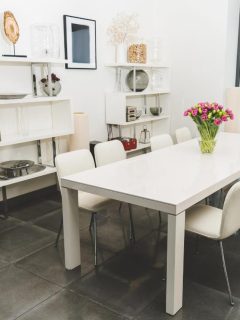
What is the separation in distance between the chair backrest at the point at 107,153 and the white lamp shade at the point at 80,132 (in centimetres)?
84

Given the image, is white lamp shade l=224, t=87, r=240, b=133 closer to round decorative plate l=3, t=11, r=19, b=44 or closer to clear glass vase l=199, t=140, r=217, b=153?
clear glass vase l=199, t=140, r=217, b=153

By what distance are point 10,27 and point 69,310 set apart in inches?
107

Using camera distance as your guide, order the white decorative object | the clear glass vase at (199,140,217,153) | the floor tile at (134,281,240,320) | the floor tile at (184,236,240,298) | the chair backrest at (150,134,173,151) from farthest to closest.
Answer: the white decorative object, the chair backrest at (150,134,173,151), the clear glass vase at (199,140,217,153), the floor tile at (184,236,240,298), the floor tile at (134,281,240,320)

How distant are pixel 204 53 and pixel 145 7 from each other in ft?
3.80

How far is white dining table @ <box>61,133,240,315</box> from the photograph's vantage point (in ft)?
6.57

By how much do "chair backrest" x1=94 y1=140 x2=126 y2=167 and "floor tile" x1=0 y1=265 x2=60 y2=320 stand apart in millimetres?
1169

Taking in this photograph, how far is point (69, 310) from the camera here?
2150mm

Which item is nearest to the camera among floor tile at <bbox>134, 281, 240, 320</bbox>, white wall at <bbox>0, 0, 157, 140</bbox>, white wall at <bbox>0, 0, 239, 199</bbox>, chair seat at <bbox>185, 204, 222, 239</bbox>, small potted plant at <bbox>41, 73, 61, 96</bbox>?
floor tile at <bbox>134, 281, 240, 320</bbox>

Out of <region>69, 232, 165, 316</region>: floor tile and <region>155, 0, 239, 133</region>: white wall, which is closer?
<region>69, 232, 165, 316</region>: floor tile

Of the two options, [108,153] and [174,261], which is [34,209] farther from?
[174,261]

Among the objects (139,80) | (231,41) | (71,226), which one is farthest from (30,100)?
(231,41)

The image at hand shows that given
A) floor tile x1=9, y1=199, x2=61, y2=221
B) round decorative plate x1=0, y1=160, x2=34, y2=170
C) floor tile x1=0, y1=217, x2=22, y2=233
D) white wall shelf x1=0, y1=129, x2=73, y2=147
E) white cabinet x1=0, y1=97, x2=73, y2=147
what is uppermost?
white cabinet x1=0, y1=97, x2=73, y2=147

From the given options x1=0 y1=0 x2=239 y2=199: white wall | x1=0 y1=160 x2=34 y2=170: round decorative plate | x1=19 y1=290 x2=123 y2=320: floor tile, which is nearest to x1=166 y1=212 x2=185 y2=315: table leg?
x1=19 y1=290 x2=123 y2=320: floor tile

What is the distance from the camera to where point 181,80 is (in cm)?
565
